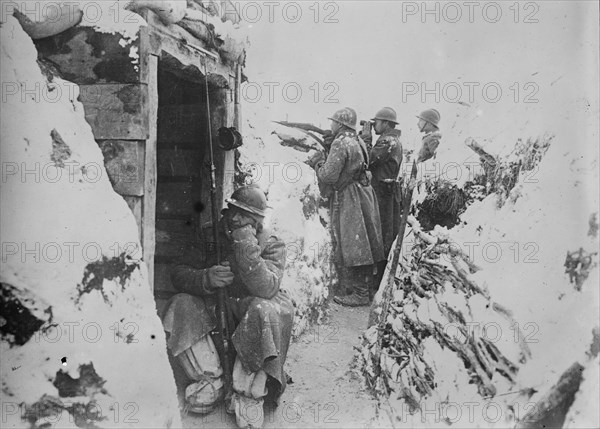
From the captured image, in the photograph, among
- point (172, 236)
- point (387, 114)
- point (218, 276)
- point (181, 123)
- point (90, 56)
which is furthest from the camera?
point (181, 123)

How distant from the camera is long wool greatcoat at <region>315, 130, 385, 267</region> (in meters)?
3.00

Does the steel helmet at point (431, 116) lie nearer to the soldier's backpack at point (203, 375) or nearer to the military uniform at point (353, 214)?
the military uniform at point (353, 214)

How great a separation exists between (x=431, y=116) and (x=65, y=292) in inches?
89.3

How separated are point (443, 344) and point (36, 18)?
114 inches

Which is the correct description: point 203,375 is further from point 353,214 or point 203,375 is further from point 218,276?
point 353,214

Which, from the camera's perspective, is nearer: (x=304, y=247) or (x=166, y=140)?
(x=304, y=247)

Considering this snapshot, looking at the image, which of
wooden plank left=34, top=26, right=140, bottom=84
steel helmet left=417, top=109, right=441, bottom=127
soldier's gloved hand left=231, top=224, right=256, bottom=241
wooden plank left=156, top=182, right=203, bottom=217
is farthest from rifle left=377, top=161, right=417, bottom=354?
wooden plank left=34, top=26, right=140, bottom=84

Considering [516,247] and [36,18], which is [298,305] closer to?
[516,247]

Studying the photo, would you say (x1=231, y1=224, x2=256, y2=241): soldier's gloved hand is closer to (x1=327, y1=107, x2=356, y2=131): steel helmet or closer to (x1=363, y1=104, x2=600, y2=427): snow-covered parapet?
(x1=327, y1=107, x2=356, y2=131): steel helmet

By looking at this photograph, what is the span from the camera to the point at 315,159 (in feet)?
9.71

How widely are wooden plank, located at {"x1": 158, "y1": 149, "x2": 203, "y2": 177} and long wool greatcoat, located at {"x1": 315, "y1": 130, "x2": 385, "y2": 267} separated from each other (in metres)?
0.74

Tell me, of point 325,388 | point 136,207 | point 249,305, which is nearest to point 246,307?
point 249,305

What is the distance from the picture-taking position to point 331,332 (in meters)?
2.92

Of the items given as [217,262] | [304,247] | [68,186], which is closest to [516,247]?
[304,247]
